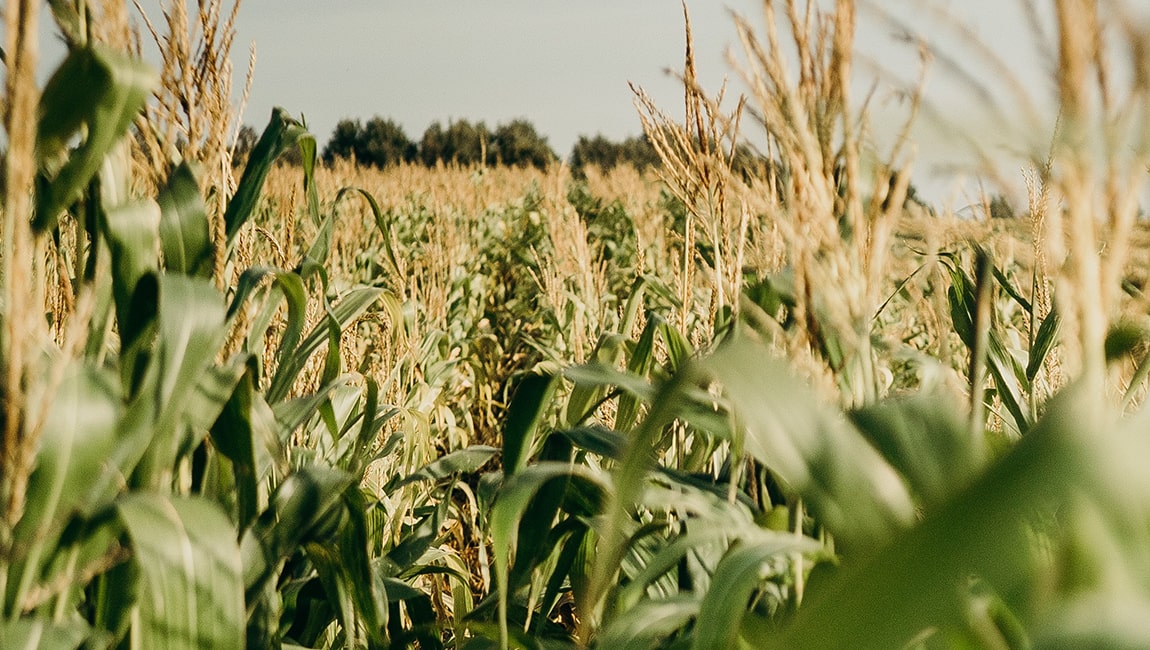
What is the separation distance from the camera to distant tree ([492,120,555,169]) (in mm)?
33312

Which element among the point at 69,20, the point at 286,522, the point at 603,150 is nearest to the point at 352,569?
the point at 286,522

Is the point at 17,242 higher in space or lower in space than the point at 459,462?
higher

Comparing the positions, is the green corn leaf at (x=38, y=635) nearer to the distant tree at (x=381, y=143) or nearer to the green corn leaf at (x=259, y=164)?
the green corn leaf at (x=259, y=164)

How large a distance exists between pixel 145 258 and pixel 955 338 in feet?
15.8

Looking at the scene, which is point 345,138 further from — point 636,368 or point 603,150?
point 636,368

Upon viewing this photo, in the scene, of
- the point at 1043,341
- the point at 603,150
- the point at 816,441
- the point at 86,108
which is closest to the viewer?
the point at 816,441

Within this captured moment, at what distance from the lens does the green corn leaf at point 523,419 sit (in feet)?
4.23

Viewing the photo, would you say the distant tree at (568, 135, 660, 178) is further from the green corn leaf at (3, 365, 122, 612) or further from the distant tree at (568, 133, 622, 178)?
the green corn leaf at (3, 365, 122, 612)

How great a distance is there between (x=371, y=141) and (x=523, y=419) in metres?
33.2

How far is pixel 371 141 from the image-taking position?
3281cm

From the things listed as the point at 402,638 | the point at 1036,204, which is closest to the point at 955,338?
the point at 1036,204

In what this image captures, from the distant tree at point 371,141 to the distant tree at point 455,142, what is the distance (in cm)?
88

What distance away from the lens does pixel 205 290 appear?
0.98 metres

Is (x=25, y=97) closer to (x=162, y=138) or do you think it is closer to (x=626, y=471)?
(x=162, y=138)
